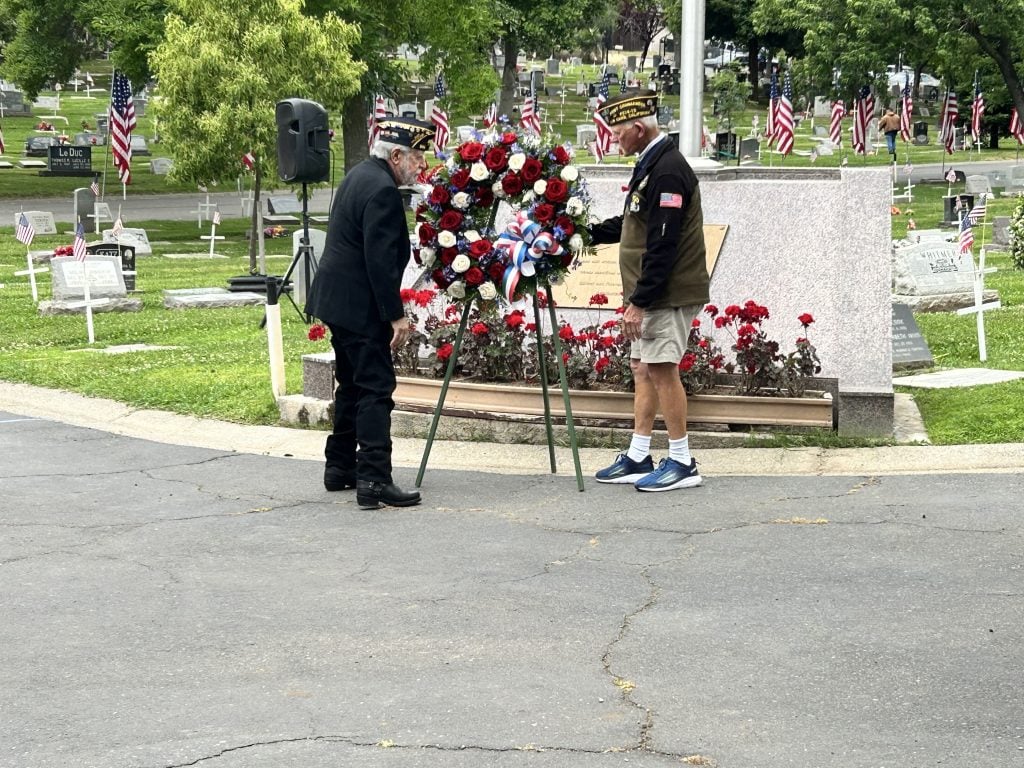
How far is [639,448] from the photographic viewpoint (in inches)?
347

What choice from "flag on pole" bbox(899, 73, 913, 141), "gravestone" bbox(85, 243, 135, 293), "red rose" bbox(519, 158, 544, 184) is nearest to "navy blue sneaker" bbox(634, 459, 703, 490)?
"red rose" bbox(519, 158, 544, 184)

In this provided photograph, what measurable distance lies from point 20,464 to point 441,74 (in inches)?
1234

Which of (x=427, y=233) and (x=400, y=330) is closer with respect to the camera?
(x=400, y=330)

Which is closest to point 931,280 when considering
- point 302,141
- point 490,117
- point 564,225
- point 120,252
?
point 302,141

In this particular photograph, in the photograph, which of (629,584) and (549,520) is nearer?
(629,584)

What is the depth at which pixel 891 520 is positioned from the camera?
25.2ft

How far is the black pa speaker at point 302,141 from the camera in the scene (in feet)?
48.5

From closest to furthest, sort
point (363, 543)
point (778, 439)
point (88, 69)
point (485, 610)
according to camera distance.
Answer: point (485, 610) < point (363, 543) < point (778, 439) < point (88, 69)

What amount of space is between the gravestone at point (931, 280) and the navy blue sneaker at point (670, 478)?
28.1 feet

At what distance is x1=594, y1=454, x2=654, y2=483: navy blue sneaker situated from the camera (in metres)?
8.78

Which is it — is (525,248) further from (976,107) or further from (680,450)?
(976,107)

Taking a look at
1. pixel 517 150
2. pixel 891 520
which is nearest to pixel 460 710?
pixel 891 520

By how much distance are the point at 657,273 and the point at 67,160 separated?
41620 mm

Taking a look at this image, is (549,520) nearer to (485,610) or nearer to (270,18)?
(485,610)
